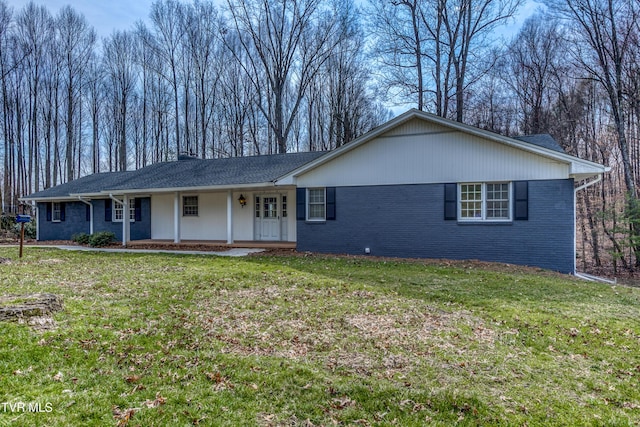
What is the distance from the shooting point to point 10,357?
134 inches

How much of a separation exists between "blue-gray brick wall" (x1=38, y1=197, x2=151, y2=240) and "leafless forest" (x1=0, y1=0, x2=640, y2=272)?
812 cm

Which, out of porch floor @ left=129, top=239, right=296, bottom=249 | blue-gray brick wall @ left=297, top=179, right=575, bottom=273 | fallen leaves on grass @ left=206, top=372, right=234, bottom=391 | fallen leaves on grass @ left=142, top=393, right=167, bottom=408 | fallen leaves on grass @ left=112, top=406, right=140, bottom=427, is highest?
blue-gray brick wall @ left=297, top=179, right=575, bottom=273

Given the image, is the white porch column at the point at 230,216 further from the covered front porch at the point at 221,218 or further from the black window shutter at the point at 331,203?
the black window shutter at the point at 331,203

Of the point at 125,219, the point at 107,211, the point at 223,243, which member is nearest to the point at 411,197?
the point at 223,243

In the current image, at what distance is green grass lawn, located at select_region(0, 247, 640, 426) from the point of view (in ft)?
9.18

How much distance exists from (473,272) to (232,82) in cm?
2257

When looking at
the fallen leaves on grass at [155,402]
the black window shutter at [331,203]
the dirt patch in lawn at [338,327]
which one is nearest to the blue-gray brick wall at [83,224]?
the black window shutter at [331,203]

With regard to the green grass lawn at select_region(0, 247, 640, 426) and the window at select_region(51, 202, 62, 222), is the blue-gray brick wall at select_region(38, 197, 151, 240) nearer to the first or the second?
the window at select_region(51, 202, 62, 222)

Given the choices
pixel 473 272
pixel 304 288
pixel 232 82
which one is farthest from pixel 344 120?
pixel 304 288

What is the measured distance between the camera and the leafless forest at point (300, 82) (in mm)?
15953

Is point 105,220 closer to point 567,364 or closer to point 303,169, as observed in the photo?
→ point 303,169

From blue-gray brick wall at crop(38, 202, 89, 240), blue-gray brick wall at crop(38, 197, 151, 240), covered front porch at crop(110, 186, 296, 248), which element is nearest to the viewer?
covered front porch at crop(110, 186, 296, 248)

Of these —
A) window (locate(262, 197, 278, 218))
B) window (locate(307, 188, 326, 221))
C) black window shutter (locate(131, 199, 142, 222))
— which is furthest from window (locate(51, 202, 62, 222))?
window (locate(307, 188, 326, 221))

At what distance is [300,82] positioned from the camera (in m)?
23.5
